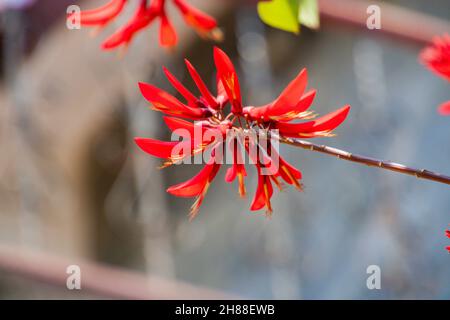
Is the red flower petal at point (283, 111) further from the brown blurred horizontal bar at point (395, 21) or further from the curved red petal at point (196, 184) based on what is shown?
the brown blurred horizontal bar at point (395, 21)

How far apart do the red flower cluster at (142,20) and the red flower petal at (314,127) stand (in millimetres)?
95

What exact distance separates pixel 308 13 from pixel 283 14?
0.6 inches

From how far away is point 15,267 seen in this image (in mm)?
1350

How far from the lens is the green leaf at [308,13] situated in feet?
1.43

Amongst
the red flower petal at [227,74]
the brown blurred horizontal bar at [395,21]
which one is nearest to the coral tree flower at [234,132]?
the red flower petal at [227,74]

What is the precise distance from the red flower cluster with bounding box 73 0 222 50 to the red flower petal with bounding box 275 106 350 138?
95 mm

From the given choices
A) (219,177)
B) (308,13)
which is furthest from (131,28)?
(219,177)

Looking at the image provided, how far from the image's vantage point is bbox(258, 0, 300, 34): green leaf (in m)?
0.43

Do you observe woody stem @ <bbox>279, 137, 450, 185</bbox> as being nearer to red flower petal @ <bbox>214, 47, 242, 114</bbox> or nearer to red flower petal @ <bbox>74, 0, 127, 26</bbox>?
red flower petal @ <bbox>214, 47, 242, 114</bbox>

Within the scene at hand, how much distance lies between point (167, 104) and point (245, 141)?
47mm

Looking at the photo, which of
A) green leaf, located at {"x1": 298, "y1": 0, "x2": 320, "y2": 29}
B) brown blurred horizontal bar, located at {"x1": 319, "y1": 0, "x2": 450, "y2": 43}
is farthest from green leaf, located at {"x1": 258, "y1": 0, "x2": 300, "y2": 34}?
brown blurred horizontal bar, located at {"x1": 319, "y1": 0, "x2": 450, "y2": 43}

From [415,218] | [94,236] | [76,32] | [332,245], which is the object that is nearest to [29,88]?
[76,32]

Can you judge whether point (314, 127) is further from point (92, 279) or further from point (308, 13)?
point (92, 279)

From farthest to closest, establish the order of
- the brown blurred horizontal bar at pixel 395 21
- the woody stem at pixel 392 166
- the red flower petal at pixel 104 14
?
the brown blurred horizontal bar at pixel 395 21
the red flower petal at pixel 104 14
the woody stem at pixel 392 166
